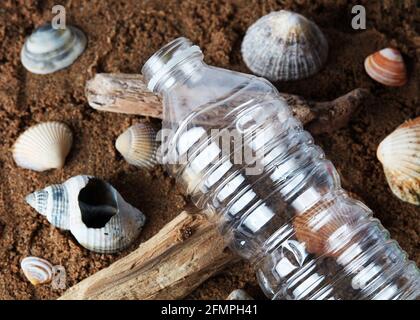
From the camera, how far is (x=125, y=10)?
2.76 meters

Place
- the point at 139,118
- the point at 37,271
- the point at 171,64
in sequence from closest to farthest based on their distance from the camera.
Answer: the point at 171,64 < the point at 37,271 < the point at 139,118

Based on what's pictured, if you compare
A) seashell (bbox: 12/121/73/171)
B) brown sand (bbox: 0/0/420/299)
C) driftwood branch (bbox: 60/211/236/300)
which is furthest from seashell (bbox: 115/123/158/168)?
driftwood branch (bbox: 60/211/236/300)

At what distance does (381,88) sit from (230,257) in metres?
0.76

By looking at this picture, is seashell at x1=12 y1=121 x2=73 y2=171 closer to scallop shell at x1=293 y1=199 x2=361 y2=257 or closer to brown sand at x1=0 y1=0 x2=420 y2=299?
brown sand at x1=0 y1=0 x2=420 y2=299

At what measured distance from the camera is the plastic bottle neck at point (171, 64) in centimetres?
212

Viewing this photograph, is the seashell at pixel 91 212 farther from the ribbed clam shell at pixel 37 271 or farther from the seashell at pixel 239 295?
the seashell at pixel 239 295

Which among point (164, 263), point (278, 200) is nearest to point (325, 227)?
point (278, 200)

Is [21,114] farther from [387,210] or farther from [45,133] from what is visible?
[387,210]

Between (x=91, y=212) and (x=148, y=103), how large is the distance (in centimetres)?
36

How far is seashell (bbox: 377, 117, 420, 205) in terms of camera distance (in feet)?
7.90

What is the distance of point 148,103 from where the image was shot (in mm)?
2430

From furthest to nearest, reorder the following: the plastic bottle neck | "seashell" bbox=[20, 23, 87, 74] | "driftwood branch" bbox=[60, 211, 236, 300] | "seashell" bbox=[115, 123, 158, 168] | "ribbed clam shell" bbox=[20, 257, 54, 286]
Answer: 1. "seashell" bbox=[20, 23, 87, 74]
2. "seashell" bbox=[115, 123, 158, 168]
3. "ribbed clam shell" bbox=[20, 257, 54, 286]
4. "driftwood branch" bbox=[60, 211, 236, 300]
5. the plastic bottle neck

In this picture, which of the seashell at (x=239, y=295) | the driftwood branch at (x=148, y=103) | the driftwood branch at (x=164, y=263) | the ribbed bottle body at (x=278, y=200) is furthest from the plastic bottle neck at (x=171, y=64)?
the seashell at (x=239, y=295)

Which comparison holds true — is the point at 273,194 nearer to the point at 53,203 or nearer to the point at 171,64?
the point at 171,64
